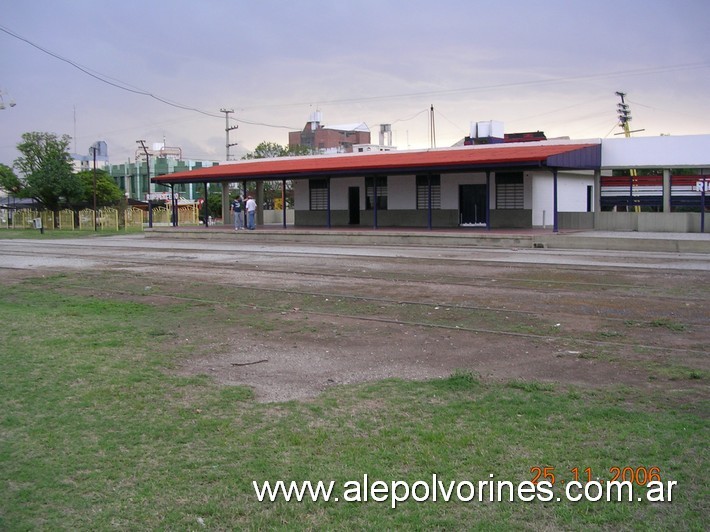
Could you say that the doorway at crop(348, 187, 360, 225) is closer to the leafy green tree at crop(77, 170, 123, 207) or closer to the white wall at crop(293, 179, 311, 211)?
the white wall at crop(293, 179, 311, 211)

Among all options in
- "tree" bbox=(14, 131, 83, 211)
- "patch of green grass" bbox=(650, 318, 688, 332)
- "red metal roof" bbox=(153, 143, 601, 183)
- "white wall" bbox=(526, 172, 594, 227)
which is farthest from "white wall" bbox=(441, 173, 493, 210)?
"tree" bbox=(14, 131, 83, 211)

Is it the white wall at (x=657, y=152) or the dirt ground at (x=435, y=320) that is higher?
the white wall at (x=657, y=152)

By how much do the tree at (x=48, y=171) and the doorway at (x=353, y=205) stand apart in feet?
101

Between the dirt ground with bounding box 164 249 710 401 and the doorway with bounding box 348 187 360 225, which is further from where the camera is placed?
the doorway with bounding box 348 187 360 225

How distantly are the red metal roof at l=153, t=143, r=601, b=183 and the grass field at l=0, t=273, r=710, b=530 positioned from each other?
23714mm

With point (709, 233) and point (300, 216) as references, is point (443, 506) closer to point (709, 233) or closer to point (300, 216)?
point (709, 233)

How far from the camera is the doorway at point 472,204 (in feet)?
118

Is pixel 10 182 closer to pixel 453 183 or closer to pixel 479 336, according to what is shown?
pixel 453 183

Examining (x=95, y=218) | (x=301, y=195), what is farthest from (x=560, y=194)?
(x=95, y=218)

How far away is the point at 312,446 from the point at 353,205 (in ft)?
118

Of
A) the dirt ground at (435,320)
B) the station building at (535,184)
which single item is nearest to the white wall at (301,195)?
the station building at (535,184)

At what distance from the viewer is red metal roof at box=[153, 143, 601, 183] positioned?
30797 millimetres

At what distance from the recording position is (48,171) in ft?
197

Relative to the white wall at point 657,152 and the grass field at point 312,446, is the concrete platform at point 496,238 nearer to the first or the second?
the white wall at point 657,152
